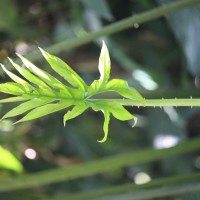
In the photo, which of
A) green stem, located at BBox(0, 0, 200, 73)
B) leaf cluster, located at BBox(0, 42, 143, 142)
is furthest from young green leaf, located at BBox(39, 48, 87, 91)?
green stem, located at BBox(0, 0, 200, 73)

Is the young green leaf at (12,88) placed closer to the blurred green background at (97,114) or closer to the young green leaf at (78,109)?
the young green leaf at (78,109)

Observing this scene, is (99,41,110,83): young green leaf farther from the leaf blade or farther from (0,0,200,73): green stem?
(0,0,200,73): green stem

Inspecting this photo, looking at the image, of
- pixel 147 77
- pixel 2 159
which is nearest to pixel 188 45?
pixel 147 77

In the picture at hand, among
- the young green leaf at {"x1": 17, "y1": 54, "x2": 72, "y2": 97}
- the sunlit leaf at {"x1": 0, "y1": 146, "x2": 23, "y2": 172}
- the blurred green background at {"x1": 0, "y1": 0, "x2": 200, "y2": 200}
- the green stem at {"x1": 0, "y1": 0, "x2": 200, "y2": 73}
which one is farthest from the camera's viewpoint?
the blurred green background at {"x1": 0, "y1": 0, "x2": 200, "y2": 200}

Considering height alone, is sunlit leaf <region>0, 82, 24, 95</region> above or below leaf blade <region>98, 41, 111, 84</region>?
below

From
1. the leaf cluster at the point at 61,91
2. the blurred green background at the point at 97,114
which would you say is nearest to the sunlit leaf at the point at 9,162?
the blurred green background at the point at 97,114

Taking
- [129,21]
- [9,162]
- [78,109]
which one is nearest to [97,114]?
[9,162]

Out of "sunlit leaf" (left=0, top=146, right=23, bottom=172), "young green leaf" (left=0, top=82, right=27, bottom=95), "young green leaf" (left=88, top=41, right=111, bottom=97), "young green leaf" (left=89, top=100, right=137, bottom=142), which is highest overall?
"sunlit leaf" (left=0, top=146, right=23, bottom=172)
